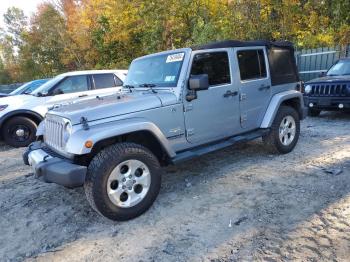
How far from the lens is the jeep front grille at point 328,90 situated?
312 inches

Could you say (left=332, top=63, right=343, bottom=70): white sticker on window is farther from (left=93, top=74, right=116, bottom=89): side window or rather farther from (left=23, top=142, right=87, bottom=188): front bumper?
(left=23, top=142, right=87, bottom=188): front bumper

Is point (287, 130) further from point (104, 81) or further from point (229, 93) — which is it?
point (104, 81)

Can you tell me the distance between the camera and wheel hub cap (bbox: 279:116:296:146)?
561 centimetres

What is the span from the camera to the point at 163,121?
403 centimetres

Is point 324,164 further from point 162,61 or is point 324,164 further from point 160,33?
point 160,33

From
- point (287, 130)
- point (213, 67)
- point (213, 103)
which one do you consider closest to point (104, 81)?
point (213, 67)

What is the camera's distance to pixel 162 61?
4.63m

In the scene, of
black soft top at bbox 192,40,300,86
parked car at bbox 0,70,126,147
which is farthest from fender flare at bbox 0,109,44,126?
black soft top at bbox 192,40,300,86

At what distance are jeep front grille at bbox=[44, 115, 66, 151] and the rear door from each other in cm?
257

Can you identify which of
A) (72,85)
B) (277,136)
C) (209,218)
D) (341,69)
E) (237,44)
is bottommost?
(209,218)

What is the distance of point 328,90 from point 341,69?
3.79 ft

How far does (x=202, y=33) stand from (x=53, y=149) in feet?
37.7

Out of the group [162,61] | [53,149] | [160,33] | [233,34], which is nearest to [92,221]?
[53,149]

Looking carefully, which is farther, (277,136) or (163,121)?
(277,136)
